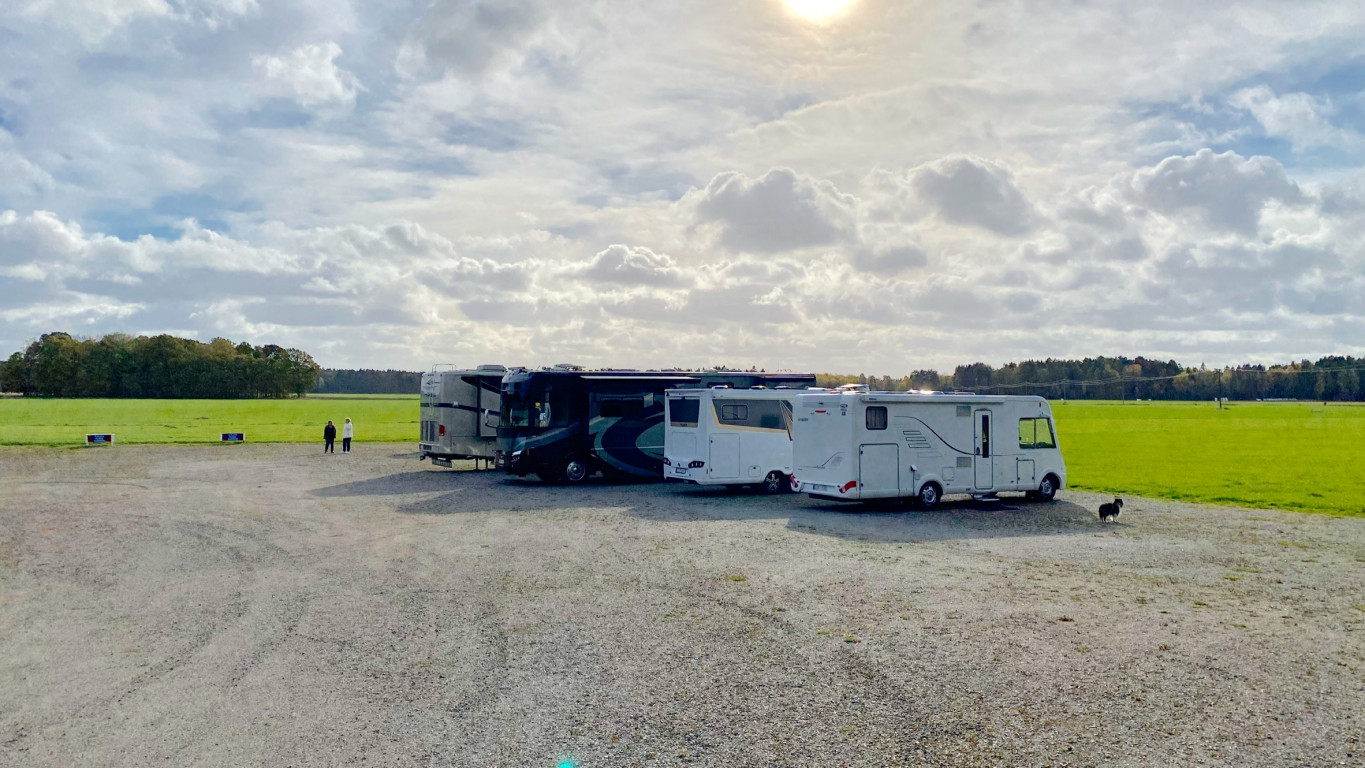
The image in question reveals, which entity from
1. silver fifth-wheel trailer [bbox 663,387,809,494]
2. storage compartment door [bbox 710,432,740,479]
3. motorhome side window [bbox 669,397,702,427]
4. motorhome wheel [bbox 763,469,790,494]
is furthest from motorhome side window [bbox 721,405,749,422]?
motorhome wheel [bbox 763,469,790,494]

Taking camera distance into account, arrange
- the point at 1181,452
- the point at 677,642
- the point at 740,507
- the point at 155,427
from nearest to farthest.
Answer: the point at 677,642, the point at 740,507, the point at 1181,452, the point at 155,427

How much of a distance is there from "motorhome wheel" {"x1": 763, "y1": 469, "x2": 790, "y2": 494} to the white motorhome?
2833 mm

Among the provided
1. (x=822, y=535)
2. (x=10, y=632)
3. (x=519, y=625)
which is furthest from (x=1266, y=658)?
(x=10, y=632)

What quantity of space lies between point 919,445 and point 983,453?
1.93m

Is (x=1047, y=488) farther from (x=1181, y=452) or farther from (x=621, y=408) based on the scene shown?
(x=1181, y=452)

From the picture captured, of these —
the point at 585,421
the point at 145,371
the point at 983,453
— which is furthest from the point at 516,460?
the point at 145,371

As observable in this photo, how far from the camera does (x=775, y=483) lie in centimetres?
2462

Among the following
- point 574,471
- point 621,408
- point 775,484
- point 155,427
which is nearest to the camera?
point 775,484

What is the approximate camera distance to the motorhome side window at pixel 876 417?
67.3 ft

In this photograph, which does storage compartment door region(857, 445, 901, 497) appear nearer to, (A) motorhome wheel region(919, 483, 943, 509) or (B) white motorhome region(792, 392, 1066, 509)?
(B) white motorhome region(792, 392, 1066, 509)

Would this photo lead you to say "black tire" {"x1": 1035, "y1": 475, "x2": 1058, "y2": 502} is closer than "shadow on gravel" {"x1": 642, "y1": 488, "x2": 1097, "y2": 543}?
No

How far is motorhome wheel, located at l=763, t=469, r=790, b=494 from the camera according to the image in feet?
80.2

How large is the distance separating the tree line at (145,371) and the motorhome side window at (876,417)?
12888 cm

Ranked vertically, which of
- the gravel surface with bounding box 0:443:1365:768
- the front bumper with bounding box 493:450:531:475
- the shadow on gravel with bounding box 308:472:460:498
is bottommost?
the gravel surface with bounding box 0:443:1365:768
